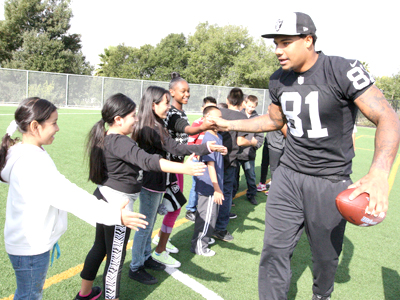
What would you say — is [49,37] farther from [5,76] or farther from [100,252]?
[100,252]

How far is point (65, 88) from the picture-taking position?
22.2 metres

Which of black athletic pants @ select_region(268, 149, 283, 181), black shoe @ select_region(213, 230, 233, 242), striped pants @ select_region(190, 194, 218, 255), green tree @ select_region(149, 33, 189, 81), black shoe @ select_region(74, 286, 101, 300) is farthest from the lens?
green tree @ select_region(149, 33, 189, 81)

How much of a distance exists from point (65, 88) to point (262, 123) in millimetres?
22154

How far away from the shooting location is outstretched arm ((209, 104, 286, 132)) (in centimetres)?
300

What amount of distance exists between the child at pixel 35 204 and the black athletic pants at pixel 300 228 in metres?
1.29

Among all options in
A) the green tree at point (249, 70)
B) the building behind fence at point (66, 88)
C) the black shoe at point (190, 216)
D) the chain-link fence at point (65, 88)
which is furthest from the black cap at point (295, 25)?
the green tree at point (249, 70)

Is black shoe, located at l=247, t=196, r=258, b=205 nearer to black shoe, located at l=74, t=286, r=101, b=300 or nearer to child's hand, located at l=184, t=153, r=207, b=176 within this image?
black shoe, located at l=74, t=286, r=101, b=300

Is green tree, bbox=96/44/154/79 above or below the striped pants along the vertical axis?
above

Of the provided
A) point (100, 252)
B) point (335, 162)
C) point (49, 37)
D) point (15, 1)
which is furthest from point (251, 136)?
point (15, 1)

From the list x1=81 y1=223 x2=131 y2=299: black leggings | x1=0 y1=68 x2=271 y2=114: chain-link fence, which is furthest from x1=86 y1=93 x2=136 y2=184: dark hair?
x1=0 y1=68 x2=271 y2=114: chain-link fence

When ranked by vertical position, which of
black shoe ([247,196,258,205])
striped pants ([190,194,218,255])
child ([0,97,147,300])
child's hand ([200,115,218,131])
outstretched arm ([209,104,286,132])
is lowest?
black shoe ([247,196,258,205])

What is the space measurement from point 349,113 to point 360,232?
10.8ft

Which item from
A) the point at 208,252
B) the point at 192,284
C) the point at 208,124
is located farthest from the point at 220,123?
the point at 192,284

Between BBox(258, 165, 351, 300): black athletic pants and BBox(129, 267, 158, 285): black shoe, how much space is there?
3.61 ft
